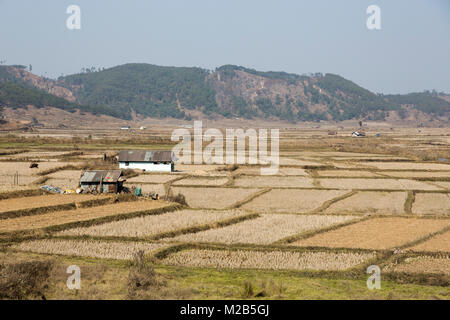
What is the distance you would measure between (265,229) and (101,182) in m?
11.4

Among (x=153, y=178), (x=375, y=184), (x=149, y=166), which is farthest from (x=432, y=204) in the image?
(x=149, y=166)

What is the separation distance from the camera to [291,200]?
30.1 metres

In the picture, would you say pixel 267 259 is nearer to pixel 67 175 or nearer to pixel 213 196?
pixel 213 196

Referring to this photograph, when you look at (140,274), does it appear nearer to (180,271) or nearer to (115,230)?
(180,271)

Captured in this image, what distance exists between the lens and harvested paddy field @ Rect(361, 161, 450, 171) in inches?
1764

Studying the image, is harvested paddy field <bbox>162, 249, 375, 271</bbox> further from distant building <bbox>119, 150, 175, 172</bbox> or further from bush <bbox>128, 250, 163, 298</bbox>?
distant building <bbox>119, 150, 175, 172</bbox>

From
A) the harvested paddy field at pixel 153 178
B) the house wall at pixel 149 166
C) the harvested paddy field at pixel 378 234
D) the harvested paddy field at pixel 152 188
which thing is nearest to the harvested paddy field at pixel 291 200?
the harvested paddy field at pixel 378 234

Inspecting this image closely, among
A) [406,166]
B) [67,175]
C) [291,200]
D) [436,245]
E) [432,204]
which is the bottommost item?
[432,204]

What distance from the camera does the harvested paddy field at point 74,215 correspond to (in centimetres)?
1961

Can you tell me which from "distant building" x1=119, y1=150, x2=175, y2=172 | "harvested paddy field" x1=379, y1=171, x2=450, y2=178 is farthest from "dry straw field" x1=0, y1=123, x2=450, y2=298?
"distant building" x1=119, y1=150, x2=175, y2=172

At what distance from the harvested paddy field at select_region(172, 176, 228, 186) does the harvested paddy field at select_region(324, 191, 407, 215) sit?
947 cm

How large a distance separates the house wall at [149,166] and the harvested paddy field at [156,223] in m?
18.1

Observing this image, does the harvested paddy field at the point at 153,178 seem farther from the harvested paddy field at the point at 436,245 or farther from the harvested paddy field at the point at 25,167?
the harvested paddy field at the point at 436,245

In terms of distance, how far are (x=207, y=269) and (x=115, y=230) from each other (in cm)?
602
